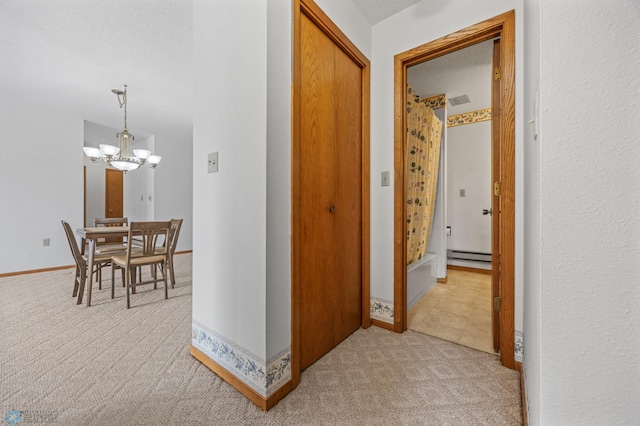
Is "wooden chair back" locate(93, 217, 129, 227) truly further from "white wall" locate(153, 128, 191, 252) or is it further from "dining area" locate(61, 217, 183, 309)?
"white wall" locate(153, 128, 191, 252)

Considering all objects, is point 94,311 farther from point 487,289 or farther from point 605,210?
point 487,289

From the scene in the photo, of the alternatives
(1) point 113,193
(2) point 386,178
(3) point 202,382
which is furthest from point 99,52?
(1) point 113,193

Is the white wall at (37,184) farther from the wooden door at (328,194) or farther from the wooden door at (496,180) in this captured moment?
the wooden door at (496,180)

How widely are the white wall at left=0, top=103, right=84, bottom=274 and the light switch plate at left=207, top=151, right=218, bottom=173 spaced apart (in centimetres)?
432

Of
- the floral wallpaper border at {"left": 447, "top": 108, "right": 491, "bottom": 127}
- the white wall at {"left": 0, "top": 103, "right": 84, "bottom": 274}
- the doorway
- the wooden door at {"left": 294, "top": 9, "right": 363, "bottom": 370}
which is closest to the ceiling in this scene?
the white wall at {"left": 0, "top": 103, "right": 84, "bottom": 274}

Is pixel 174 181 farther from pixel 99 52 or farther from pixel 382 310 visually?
pixel 382 310

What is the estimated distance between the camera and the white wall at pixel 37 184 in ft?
12.1

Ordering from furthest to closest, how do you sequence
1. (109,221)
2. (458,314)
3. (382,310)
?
(109,221) < (458,314) < (382,310)

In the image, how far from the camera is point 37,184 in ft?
12.9

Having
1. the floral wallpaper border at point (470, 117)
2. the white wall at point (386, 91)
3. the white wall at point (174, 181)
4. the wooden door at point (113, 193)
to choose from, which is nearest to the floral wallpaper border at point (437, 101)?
the floral wallpaper border at point (470, 117)

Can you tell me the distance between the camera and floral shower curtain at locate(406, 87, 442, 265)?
8.66ft

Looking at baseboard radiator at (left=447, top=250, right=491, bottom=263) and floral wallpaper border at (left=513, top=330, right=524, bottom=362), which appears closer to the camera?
floral wallpaper border at (left=513, top=330, right=524, bottom=362)

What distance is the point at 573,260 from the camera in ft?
1.81

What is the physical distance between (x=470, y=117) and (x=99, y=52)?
4.64 m
